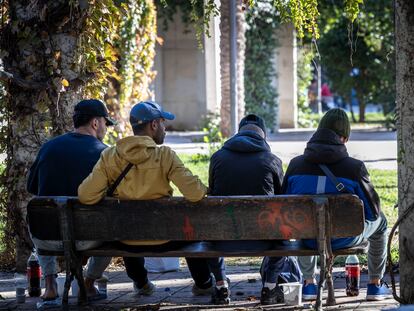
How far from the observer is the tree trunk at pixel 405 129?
627 centimetres

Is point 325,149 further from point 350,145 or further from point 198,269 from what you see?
point 350,145

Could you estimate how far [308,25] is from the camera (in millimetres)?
7430

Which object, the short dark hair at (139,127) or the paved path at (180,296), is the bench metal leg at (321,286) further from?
the short dark hair at (139,127)

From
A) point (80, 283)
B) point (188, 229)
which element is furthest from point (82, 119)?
point (188, 229)

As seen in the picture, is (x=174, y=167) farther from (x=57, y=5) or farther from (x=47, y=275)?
(x=57, y=5)

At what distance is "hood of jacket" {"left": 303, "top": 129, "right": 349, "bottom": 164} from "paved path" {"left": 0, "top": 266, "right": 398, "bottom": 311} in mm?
1034

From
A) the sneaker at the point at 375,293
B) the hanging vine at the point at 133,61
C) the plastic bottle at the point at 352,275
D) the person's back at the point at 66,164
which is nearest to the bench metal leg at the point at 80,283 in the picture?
the person's back at the point at 66,164

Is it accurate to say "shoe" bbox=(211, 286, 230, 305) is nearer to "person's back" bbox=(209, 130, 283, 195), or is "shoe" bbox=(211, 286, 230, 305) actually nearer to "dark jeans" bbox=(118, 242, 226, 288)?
"dark jeans" bbox=(118, 242, 226, 288)

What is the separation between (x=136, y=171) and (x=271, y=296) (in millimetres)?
1380

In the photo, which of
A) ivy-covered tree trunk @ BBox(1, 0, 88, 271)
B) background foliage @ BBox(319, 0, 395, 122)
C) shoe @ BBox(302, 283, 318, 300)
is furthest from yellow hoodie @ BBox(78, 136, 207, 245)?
background foliage @ BBox(319, 0, 395, 122)

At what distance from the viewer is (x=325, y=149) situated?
6879 mm

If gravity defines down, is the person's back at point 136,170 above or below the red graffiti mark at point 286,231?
above

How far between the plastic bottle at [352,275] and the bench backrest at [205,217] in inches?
29.3

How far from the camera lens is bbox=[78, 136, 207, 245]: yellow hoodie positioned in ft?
22.0
